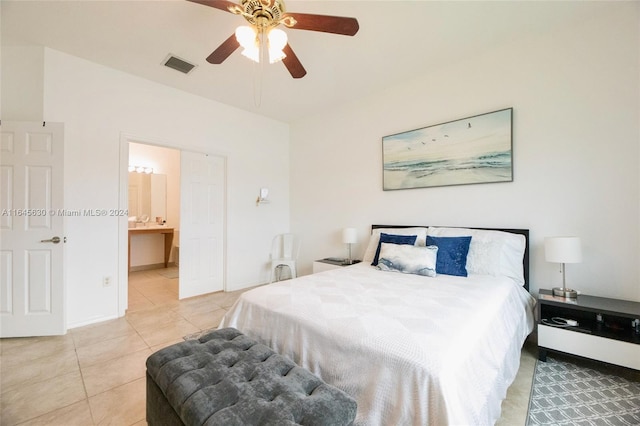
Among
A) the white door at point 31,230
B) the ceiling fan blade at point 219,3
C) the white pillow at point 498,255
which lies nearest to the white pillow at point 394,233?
the white pillow at point 498,255

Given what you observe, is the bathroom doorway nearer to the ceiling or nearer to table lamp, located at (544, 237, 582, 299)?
the ceiling

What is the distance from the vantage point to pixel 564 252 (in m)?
2.11

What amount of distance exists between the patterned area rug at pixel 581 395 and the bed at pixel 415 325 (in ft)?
0.78

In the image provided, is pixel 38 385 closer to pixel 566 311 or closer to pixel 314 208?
pixel 314 208

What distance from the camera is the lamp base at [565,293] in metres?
2.13

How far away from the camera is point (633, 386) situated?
1.81 meters

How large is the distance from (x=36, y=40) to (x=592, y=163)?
205 inches

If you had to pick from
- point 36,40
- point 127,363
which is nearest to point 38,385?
point 127,363

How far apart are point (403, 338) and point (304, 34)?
2.58 meters

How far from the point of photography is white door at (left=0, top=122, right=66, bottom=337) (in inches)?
98.0

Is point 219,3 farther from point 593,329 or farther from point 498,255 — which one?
point 593,329

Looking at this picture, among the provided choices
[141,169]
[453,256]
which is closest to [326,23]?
[453,256]

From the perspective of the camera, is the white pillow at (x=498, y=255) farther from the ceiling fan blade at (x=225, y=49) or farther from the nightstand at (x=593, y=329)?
the ceiling fan blade at (x=225, y=49)

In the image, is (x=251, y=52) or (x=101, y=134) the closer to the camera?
(x=251, y=52)
